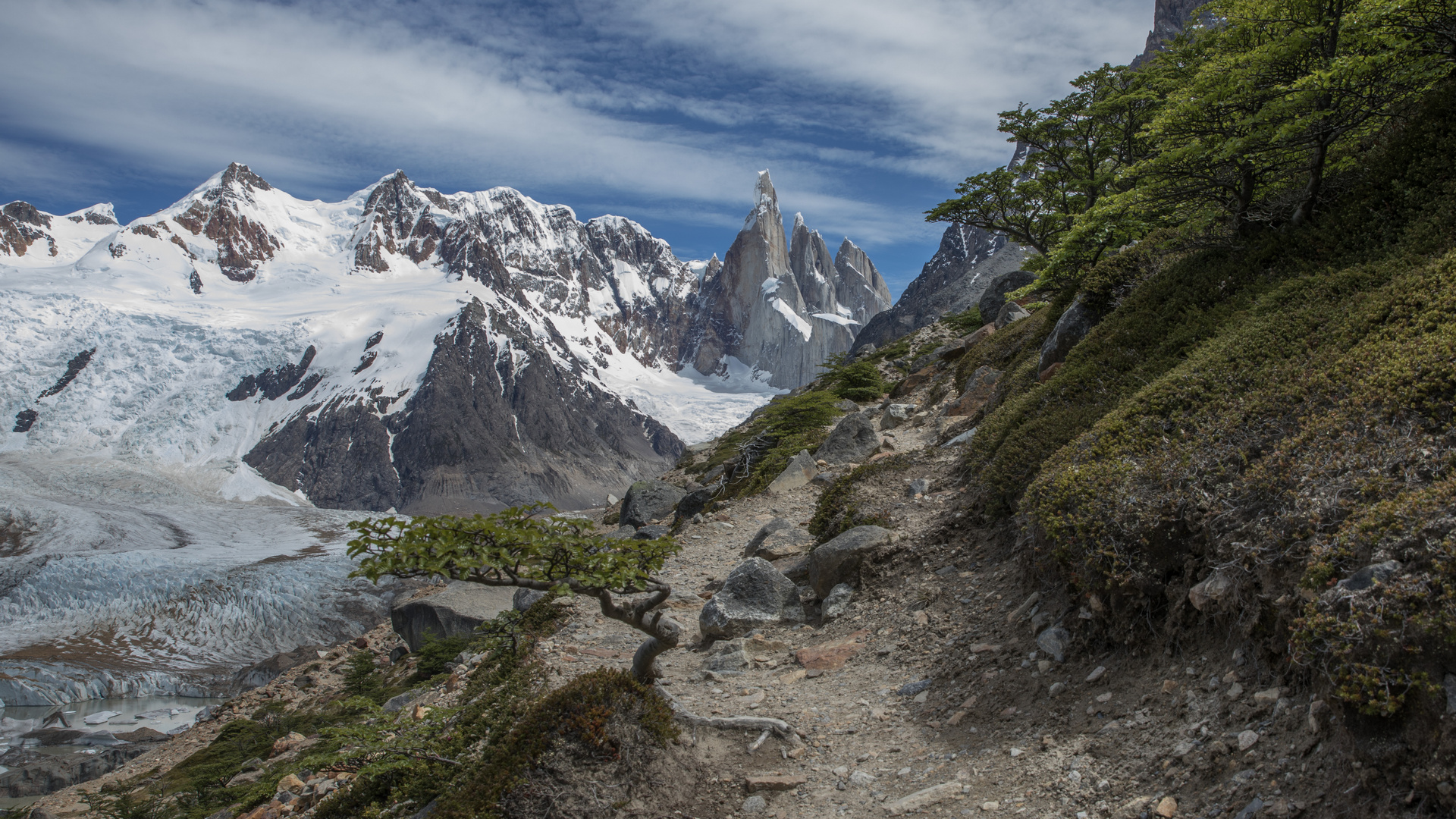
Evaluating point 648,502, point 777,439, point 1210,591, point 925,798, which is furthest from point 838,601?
point 648,502

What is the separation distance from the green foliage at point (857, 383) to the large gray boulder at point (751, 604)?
22.0 metres

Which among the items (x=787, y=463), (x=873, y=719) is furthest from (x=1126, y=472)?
(x=787, y=463)

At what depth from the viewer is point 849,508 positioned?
13.6 meters

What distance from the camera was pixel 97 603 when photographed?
87.6 metres

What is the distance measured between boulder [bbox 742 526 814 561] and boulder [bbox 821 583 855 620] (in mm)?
2740

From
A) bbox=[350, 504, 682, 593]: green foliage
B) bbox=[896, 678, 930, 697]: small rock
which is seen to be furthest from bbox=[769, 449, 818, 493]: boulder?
bbox=[350, 504, 682, 593]: green foliage

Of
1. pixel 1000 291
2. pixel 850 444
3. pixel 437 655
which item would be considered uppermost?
pixel 1000 291

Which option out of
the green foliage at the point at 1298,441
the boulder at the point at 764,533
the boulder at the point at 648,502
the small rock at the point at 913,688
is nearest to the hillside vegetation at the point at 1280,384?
the green foliage at the point at 1298,441

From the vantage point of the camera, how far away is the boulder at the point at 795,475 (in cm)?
2027

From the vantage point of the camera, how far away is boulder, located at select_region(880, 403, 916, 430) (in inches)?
996

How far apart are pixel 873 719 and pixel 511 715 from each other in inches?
177

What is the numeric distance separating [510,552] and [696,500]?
18.9m

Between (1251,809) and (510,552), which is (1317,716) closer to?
(1251,809)

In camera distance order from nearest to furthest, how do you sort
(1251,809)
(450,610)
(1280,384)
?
(1251,809) < (1280,384) < (450,610)
